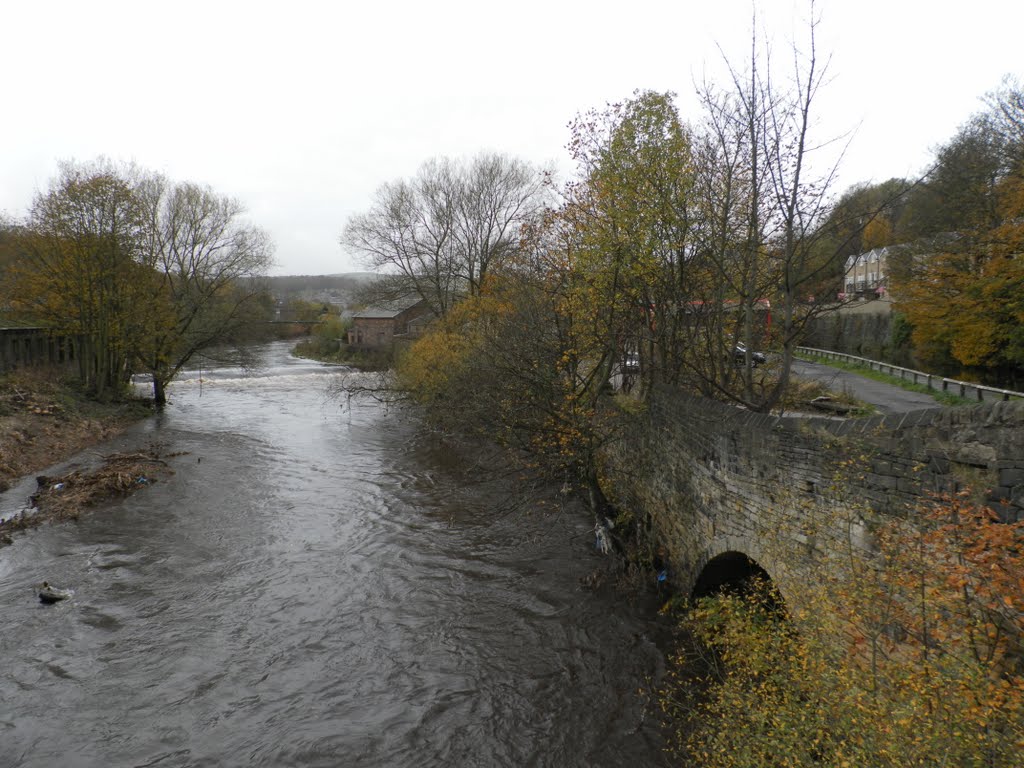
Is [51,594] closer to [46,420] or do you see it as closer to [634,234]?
[634,234]

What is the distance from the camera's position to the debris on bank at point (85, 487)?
13.2 metres

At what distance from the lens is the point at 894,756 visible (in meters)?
3.92

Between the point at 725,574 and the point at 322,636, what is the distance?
5.87 metres

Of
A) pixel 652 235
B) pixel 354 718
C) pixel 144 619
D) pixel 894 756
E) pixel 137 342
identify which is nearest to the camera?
pixel 894 756

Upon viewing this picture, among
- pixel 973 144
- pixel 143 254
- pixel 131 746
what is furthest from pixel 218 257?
pixel 973 144

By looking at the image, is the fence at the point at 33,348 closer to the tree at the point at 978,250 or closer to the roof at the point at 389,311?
the roof at the point at 389,311

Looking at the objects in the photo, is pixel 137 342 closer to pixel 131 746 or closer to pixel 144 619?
pixel 144 619

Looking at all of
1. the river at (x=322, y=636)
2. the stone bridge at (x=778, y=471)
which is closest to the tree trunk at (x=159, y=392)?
the river at (x=322, y=636)

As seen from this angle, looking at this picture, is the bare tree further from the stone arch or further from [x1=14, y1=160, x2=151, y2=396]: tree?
[x1=14, y1=160, x2=151, y2=396]: tree

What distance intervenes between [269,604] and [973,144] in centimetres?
2478

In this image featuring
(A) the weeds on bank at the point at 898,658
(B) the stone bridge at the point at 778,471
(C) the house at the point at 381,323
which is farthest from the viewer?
(C) the house at the point at 381,323

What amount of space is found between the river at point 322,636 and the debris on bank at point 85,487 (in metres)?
0.43

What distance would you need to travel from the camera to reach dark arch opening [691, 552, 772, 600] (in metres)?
8.30

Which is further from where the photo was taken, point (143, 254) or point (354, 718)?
point (143, 254)
